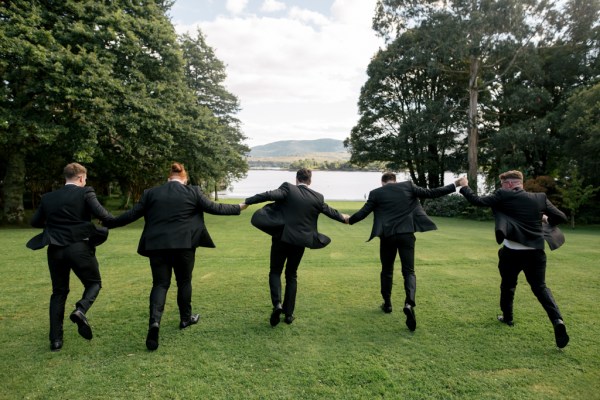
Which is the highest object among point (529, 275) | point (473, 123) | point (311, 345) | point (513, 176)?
point (473, 123)

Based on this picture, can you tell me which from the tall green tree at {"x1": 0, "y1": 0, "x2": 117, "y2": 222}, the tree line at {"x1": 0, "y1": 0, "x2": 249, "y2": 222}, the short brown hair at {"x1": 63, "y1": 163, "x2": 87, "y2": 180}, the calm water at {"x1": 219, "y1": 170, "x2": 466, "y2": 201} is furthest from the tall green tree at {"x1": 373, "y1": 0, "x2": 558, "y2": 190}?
the short brown hair at {"x1": 63, "y1": 163, "x2": 87, "y2": 180}

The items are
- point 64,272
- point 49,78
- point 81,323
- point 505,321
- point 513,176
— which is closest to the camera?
point 81,323

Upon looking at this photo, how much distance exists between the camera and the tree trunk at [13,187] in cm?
1720

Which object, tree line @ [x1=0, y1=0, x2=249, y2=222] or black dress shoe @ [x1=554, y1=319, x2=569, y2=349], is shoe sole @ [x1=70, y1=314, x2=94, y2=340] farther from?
tree line @ [x1=0, y1=0, x2=249, y2=222]

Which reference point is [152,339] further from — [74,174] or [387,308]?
[387,308]

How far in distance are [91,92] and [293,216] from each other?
13.5m

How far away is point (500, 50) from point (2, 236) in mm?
31223

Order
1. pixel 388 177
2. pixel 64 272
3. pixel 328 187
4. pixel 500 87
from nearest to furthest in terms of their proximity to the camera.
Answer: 1. pixel 64 272
2. pixel 388 177
3. pixel 500 87
4. pixel 328 187

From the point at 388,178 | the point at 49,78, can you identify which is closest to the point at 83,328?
the point at 388,178

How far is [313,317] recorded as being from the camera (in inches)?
217

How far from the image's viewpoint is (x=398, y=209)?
545cm

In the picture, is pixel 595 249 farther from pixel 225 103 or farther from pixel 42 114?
pixel 225 103

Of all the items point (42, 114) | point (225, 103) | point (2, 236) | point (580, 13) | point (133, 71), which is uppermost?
point (580, 13)

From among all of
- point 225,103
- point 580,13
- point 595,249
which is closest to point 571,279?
point 595,249
